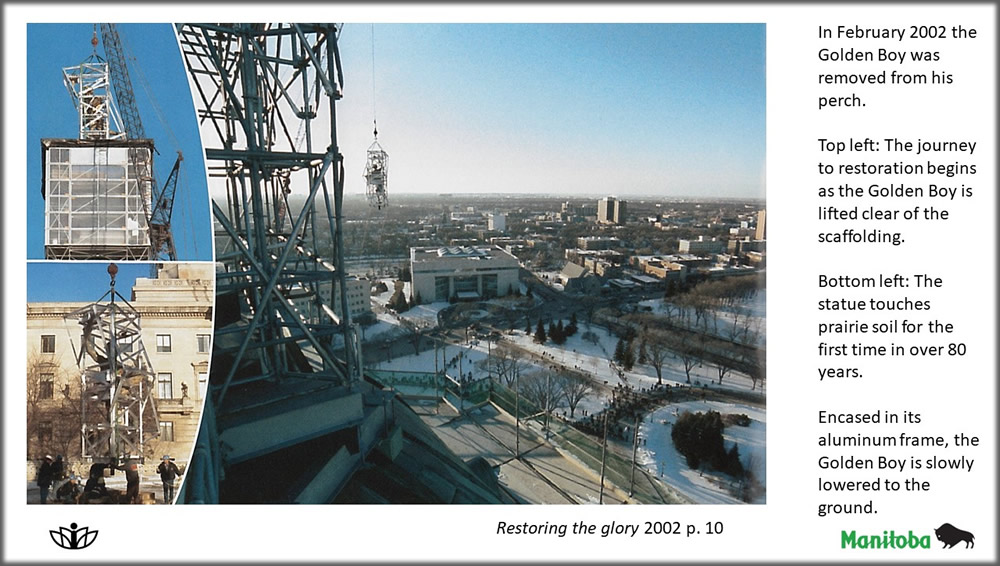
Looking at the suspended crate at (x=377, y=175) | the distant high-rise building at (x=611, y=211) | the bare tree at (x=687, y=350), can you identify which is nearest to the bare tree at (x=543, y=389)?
the bare tree at (x=687, y=350)

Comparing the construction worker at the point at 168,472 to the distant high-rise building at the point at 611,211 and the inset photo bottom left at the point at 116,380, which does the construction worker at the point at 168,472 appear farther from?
the distant high-rise building at the point at 611,211

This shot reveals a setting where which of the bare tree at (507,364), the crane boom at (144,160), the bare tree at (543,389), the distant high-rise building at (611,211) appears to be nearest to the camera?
the crane boom at (144,160)

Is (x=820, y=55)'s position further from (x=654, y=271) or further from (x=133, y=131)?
(x=654, y=271)

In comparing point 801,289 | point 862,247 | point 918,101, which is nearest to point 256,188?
point 801,289

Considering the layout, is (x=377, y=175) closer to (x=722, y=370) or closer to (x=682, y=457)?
(x=682, y=457)

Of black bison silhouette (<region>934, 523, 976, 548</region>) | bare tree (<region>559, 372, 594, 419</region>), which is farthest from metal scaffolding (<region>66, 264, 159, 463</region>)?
bare tree (<region>559, 372, 594, 419</region>)
